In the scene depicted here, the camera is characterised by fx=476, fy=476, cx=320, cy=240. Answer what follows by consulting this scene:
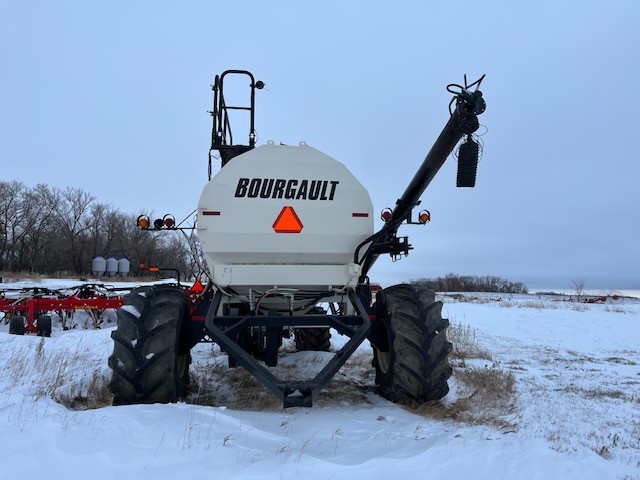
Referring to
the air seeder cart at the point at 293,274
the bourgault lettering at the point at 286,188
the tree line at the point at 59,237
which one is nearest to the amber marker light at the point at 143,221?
the air seeder cart at the point at 293,274

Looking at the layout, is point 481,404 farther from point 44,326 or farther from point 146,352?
point 44,326

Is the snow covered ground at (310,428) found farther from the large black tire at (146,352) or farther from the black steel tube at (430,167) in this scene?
the black steel tube at (430,167)

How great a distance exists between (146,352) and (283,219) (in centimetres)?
188

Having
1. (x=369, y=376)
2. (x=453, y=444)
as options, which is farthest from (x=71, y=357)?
(x=453, y=444)

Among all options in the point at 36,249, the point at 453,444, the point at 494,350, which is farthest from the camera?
the point at 36,249

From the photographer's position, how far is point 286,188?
514 cm

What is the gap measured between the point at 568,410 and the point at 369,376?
9.02 feet

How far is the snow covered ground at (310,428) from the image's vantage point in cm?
291

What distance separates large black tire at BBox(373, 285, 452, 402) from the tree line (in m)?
55.4

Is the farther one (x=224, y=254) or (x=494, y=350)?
(x=494, y=350)

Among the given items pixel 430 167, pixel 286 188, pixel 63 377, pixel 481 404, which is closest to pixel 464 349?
pixel 481 404

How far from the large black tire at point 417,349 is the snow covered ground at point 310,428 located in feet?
0.71

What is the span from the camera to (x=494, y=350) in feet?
32.5

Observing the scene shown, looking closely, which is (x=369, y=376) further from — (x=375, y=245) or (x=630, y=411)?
(x=630, y=411)
